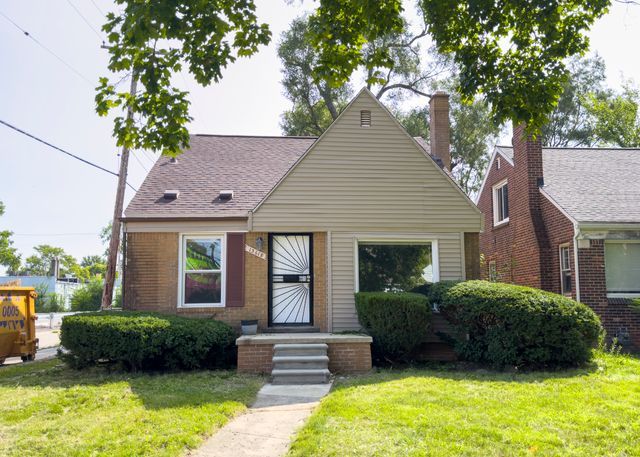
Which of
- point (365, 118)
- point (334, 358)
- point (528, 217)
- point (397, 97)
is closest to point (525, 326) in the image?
point (334, 358)

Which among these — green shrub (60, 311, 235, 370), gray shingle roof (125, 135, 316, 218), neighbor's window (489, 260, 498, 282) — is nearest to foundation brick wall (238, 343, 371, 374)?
green shrub (60, 311, 235, 370)

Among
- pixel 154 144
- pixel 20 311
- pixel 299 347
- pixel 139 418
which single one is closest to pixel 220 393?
pixel 139 418

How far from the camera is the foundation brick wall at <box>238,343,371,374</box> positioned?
966 cm

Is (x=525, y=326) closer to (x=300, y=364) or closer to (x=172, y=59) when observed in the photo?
(x=300, y=364)

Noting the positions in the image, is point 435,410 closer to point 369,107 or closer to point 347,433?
point 347,433

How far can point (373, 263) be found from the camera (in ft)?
38.8

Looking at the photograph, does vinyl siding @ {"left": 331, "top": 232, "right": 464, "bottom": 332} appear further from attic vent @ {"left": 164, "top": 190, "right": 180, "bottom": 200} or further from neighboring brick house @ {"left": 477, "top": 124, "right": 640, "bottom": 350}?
attic vent @ {"left": 164, "top": 190, "right": 180, "bottom": 200}

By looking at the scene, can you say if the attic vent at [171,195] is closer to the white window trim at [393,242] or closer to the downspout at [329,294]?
the downspout at [329,294]

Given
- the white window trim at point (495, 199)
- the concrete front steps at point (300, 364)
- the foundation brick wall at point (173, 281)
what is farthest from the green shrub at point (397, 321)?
the white window trim at point (495, 199)

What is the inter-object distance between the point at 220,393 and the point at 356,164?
19.8 feet

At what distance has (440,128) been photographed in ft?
48.8

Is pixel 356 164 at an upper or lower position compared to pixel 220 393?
upper

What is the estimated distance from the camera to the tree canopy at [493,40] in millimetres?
6434

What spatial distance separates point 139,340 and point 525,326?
21.2ft
